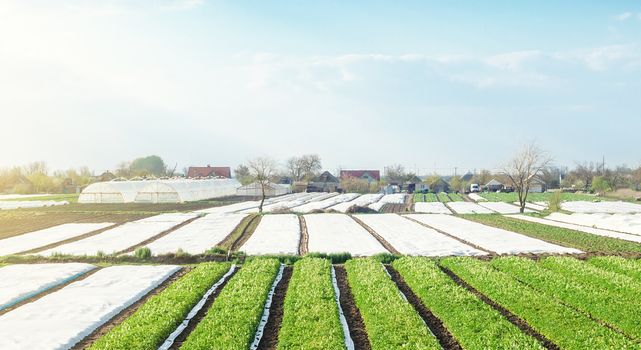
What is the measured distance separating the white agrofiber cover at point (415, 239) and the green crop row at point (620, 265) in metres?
4.56

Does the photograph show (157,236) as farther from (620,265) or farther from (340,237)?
(620,265)

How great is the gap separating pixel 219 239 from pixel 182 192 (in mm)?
35865


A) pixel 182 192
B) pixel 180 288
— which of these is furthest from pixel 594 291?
pixel 182 192

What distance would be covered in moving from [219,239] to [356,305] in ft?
49.5

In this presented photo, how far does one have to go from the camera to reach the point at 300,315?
11070 mm

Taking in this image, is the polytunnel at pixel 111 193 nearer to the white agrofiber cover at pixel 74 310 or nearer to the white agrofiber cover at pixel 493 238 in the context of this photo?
the white agrofiber cover at pixel 493 238

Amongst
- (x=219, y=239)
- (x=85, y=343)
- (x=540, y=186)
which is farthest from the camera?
(x=540, y=186)

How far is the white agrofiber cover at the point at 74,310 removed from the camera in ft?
33.2

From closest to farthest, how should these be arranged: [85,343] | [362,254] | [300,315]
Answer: [85,343], [300,315], [362,254]

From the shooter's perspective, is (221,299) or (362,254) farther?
(362,254)

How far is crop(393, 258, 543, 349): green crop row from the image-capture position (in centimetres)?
925

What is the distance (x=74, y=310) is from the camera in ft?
39.6

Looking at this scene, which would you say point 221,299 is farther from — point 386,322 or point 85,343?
point 386,322

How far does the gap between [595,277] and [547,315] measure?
501cm
